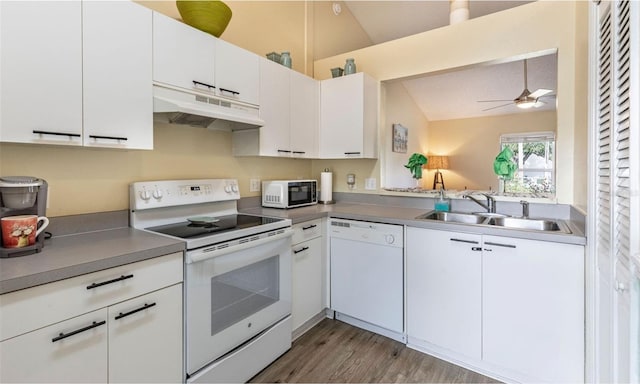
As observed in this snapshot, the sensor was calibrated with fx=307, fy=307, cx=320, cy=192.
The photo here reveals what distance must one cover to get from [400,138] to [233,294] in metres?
3.52

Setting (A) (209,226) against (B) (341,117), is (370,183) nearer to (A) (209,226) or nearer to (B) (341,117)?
(B) (341,117)

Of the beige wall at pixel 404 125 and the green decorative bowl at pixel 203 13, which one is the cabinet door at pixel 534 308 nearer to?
the beige wall at pixel 404 125

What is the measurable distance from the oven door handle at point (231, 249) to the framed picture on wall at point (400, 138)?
280 cm

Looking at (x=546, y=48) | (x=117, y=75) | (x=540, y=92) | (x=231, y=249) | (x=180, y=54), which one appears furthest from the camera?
(x=540, y=92)

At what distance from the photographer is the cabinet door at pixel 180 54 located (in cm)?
163

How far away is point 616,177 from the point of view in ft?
3.59

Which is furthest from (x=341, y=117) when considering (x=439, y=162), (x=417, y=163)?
(x=439, y=162)

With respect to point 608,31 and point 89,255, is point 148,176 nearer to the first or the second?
point 89,255

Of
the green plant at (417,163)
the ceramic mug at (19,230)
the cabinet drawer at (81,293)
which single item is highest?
the green plant at (417,163)

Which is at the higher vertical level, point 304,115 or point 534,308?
point 304,115

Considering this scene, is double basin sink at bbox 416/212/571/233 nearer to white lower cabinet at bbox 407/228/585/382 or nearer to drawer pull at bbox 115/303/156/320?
white lower cabinet at bbox 407/228/585/382

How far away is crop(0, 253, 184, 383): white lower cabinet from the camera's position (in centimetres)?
99

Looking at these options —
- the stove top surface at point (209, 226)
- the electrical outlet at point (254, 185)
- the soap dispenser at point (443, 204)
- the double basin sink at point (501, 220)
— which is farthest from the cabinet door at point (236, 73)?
the soap dispenser at point (443, 204)

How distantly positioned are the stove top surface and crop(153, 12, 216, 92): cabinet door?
0.80m
